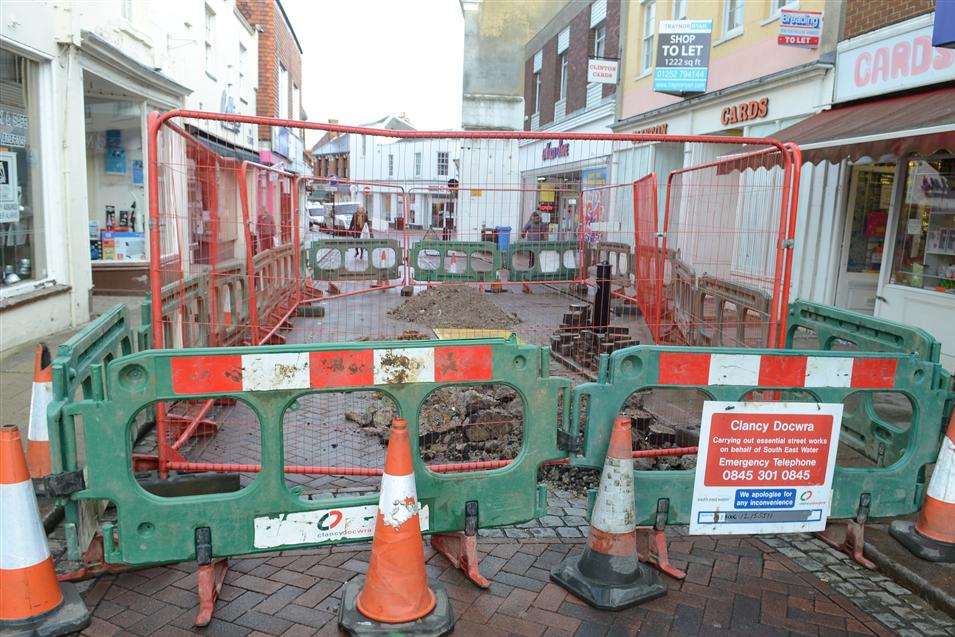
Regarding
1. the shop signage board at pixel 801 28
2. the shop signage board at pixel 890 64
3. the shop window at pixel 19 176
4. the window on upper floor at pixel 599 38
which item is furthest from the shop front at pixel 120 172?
the window on upper floor at pixel 599 38

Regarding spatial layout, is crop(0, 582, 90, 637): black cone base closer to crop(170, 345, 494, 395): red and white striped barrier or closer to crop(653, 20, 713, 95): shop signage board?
crop(170, 345, 494, 395): red and white striped barrier

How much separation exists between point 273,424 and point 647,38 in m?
15.5

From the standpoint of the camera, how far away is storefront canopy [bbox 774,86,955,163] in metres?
6.59

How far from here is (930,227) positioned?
8156 mm

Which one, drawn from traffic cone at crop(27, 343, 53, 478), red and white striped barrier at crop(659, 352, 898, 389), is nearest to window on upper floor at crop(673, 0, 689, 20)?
red and white striped barrier at crop(659, 352, 898, 389)

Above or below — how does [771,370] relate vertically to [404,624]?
above

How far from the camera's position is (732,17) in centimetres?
1284

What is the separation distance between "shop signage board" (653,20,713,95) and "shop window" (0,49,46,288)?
1007 cm

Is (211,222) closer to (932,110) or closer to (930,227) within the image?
(932,110)

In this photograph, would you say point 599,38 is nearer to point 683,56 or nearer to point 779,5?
point 683,56

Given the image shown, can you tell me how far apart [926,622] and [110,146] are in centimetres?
1233

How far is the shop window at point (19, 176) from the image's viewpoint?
7.54 metres

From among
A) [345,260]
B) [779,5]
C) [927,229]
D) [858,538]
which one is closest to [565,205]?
[345,260]

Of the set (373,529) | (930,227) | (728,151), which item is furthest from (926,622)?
(728,151)
